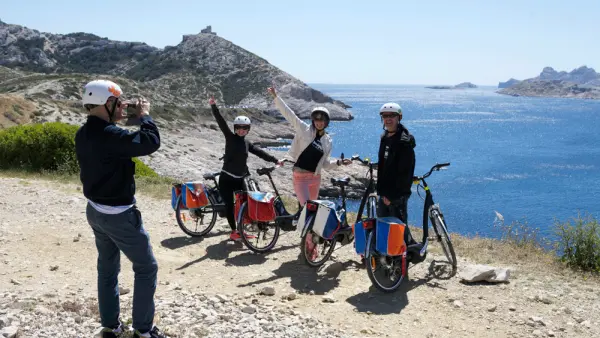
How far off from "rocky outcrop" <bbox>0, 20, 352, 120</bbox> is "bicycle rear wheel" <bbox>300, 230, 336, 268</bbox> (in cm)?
12078

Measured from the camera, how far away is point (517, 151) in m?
82.1

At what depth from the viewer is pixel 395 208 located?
7.03 metres

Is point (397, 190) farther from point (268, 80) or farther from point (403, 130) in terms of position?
point (268, 80)

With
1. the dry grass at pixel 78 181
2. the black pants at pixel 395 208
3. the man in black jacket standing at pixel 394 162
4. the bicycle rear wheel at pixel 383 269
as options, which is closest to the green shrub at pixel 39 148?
the dry grass at pixel 78 181

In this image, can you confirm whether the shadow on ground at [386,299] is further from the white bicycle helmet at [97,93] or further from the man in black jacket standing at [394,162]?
the white bicycle helmet at [97,93]

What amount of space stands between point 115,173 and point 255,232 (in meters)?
4.44

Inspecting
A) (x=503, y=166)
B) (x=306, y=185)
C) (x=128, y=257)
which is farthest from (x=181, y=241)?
(x=503, y=166)

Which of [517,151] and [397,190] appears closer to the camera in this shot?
[397,190]

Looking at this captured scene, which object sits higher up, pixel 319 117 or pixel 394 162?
pixel 319 117

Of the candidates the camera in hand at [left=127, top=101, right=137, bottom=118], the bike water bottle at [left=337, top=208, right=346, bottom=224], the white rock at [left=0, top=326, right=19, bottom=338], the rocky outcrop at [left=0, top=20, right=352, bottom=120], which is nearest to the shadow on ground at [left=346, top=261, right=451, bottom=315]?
the bike water bottle at [left=337, top=208, right=346, bottom=224]

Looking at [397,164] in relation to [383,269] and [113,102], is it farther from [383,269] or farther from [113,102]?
[113,102]

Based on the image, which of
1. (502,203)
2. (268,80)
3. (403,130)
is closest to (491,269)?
(403,130)

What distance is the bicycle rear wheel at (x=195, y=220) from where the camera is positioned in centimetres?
937

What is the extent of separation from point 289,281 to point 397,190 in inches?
75.8
